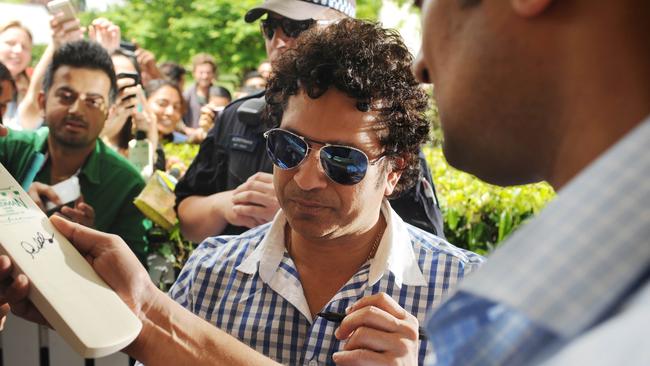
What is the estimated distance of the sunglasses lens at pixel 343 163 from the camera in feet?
6.90

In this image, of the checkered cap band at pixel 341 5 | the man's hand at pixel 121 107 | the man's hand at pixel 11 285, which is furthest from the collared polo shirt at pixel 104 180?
the man's hand at pixel 11 285

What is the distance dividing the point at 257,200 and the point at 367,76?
2.30ft

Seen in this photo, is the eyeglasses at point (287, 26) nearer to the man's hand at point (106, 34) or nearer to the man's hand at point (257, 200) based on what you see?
the man's hand at point (257, 200)

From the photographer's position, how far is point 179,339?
184cm

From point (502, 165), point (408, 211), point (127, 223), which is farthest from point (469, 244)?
point (502, 165)

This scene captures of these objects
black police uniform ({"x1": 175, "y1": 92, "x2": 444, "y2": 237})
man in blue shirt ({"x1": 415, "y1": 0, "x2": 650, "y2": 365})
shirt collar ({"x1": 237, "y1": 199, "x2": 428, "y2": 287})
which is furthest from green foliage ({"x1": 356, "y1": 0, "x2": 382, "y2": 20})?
man in blue shirt ({"x1": 415, "y1": 0, "x2": 650, "y2": 365})

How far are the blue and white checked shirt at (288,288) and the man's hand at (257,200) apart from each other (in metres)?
0.37

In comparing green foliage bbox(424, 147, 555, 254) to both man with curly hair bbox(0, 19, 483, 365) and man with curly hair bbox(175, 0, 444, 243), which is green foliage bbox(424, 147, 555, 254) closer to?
man with curly hair bbox(175, 0, 444, 243)

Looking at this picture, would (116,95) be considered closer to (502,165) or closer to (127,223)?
(127,223)

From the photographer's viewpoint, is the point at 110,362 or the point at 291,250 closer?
the point at 291,250

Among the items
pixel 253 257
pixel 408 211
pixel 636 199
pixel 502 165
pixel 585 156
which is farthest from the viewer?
pixel 408 211

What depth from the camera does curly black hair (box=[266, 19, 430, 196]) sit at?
2139 millimetres

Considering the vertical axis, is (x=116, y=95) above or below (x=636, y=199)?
below

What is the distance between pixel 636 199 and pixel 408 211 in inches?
85.3
